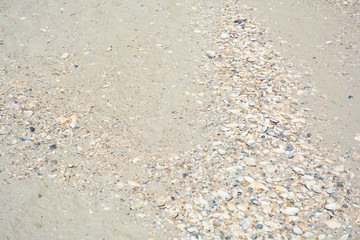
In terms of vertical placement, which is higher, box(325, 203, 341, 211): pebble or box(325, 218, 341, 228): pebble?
Answer: box(325, 203, 341, 211): pebble

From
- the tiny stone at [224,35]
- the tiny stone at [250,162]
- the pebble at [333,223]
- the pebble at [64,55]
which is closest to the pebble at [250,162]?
the tiny stone at [250,162]

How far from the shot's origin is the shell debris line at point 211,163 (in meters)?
3.07

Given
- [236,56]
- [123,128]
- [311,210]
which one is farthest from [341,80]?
[123,128]

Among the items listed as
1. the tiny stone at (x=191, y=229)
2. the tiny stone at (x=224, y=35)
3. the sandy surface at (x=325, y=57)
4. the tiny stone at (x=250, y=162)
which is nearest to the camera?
the tiny stone at (x=191, y=229)

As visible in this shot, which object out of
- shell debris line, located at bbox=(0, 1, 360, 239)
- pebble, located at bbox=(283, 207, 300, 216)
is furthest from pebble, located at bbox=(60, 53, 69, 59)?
pebble, located at bbox=(283, 207, 300, 216)

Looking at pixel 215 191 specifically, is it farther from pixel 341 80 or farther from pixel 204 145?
pixel 341 80

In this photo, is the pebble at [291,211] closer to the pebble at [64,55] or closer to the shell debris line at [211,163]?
the shell debris line at [211,163]

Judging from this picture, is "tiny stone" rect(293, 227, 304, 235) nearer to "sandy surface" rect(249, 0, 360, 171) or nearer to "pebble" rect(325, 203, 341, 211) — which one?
"pebble" rect(325, 203, 341, 211)

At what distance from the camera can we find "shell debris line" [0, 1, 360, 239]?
3.07 metres

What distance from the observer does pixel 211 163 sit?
11.7ft

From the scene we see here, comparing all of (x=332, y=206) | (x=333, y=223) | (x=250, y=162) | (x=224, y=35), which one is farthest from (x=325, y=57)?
(x=333, y=223)

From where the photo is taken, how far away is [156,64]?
4.79 m

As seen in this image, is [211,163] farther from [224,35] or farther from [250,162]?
[224,35]

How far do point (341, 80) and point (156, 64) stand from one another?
8.60 feet
